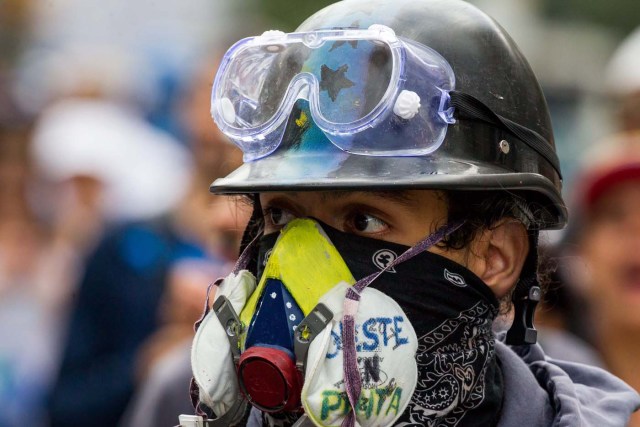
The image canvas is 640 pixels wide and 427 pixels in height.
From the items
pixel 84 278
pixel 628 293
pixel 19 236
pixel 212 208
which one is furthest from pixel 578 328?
pixel 19 236

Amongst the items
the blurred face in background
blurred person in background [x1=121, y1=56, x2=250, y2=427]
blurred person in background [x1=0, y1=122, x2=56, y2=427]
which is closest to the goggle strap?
blurred person in background [x1=121, y1=56, x2=250, y2=427]

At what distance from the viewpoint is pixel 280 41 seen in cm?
379

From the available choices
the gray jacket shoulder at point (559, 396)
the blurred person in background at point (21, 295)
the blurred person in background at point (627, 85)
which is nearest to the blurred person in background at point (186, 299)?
the blurred person in background at point (21, 295)

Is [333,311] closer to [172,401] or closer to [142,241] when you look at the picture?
[172,401]

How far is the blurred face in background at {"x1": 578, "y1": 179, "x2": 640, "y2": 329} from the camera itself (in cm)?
588

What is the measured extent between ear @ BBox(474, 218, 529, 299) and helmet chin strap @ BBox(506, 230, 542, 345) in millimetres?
41

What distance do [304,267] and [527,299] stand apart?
2.67ft

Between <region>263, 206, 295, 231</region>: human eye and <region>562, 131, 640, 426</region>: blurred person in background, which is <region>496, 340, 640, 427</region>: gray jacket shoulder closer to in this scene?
<region>263, 206, 295, 231</region>: human eye

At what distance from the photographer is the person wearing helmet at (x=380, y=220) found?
11.5 feet

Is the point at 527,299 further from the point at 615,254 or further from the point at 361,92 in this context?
the point at 615,254

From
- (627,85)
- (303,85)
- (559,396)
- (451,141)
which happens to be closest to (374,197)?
(451,141)

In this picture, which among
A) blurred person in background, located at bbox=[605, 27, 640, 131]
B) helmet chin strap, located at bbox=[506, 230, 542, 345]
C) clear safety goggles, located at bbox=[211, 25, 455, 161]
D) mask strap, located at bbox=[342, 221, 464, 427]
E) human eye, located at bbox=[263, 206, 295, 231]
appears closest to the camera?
mask strap, located at bbox=[342, 221, 464, 427]

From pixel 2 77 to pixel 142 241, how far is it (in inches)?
96.4

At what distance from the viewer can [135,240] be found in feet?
21.2
